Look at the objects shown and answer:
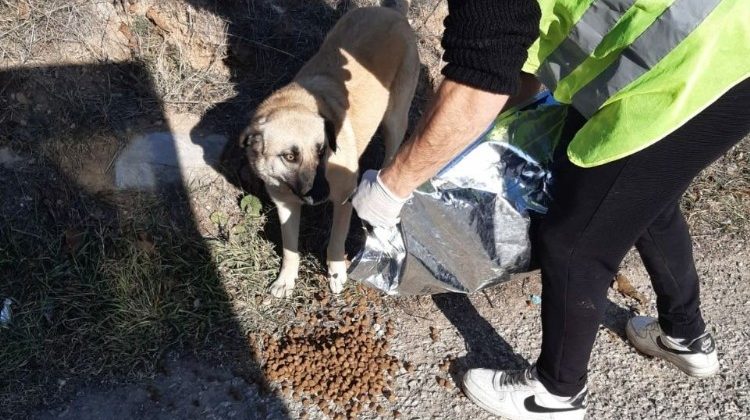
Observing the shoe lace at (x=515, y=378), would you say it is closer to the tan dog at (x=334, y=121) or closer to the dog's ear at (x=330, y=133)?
the tan dog at (x=334, y=121)

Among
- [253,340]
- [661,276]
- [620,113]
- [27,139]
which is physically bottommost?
[253,340]

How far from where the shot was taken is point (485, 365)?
3.21 meters

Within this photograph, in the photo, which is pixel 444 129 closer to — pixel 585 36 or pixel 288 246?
pixel 585 36

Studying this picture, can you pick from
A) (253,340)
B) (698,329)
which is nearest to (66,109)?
(253,340)

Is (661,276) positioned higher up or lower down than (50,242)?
higher up

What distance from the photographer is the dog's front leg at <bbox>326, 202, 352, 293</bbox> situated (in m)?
3.48

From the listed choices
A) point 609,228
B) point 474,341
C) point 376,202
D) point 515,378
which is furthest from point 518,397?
point 376,202

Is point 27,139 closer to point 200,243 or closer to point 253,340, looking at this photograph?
point 200,243

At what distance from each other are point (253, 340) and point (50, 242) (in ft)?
3.91

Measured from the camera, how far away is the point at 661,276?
113 inches

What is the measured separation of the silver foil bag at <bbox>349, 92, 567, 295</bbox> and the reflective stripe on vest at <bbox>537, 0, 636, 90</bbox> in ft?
1.91

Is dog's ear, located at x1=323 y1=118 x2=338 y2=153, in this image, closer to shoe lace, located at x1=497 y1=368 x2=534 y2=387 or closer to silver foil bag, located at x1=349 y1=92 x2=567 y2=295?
silver foil bag, located at x1=349 y1=92 x2=567 y2=295

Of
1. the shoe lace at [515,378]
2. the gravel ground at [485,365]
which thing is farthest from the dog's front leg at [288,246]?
the shoe lace at [515,378]

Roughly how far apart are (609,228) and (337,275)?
175 centimetres
